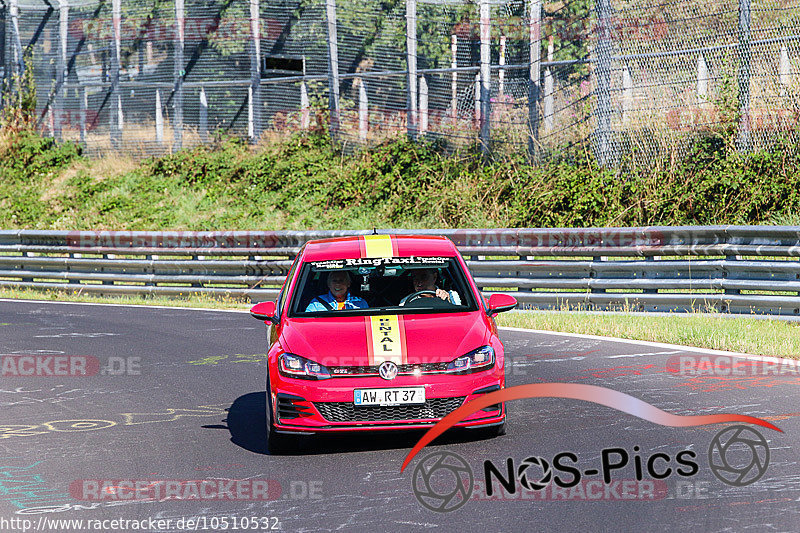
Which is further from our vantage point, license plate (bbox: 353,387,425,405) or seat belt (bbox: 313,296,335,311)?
seat belt (bbox: 313,296,335,311)

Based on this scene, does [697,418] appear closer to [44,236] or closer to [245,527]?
[245,527]

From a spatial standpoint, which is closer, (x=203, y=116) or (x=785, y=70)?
(x=785, y=70)

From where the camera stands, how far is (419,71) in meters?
23.8

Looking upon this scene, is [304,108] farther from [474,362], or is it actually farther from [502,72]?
[474,362]

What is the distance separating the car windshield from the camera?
831 centimetres

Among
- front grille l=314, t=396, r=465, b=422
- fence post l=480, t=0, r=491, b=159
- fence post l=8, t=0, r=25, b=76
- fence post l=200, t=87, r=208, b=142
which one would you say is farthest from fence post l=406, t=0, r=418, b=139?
front grille l=314, t=396, r=465, b=422

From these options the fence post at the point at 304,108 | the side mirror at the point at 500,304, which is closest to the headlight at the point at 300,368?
the side mirror at the point at 500,304

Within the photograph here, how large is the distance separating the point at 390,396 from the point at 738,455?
2.26 meters

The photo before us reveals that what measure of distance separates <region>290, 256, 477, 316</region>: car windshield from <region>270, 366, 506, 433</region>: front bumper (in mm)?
938

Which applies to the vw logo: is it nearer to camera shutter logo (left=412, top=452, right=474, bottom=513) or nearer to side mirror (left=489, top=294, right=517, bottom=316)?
camera shutter logo (left=412, top=452, right=474, bottom=513)

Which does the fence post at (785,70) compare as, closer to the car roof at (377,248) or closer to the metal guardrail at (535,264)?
the metal guardrail at (535,264)

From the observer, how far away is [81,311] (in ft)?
59.7

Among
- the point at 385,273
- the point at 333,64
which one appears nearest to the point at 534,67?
the point at 333,64

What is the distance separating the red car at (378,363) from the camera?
728 centimetres
